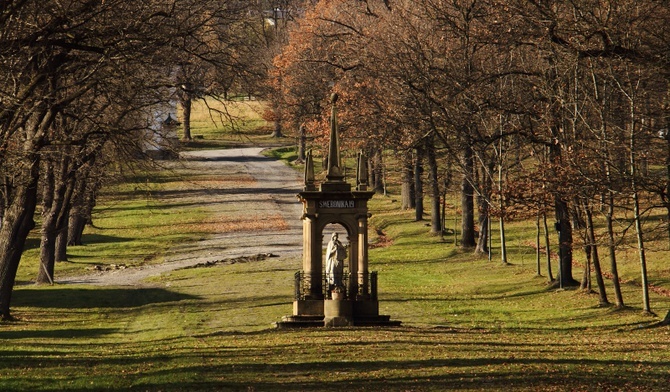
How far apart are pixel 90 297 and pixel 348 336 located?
49.5 ft

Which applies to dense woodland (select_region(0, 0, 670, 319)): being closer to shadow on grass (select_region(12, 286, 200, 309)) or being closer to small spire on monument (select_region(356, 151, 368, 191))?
shadow on grass (select_region(12, 286, 200, 309))

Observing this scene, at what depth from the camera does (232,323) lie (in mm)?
27938

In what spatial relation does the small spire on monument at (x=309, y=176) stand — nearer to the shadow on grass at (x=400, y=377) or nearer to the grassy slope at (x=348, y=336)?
the grassy slope at (x=348, y=336)

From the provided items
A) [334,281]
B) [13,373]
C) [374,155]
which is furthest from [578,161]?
[374,155]

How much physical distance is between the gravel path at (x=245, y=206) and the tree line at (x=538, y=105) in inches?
259

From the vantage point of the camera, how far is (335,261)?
26938 mm

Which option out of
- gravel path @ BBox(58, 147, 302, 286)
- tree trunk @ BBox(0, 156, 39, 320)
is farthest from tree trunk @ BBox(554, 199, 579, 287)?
tree trunk @ BBox(0, 156, 39, 320)

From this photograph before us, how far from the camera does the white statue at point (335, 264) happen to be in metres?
26.8

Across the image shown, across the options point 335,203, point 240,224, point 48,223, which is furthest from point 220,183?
point 335,203

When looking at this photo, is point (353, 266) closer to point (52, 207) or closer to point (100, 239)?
point (52, 207)

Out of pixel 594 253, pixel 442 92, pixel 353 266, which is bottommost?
pixel 353 266

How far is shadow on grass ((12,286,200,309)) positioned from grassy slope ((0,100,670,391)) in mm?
66

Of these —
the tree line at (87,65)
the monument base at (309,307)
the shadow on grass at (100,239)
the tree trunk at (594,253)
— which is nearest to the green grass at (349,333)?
the tree trunk at (594,253)

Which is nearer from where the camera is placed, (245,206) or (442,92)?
(442,92)
